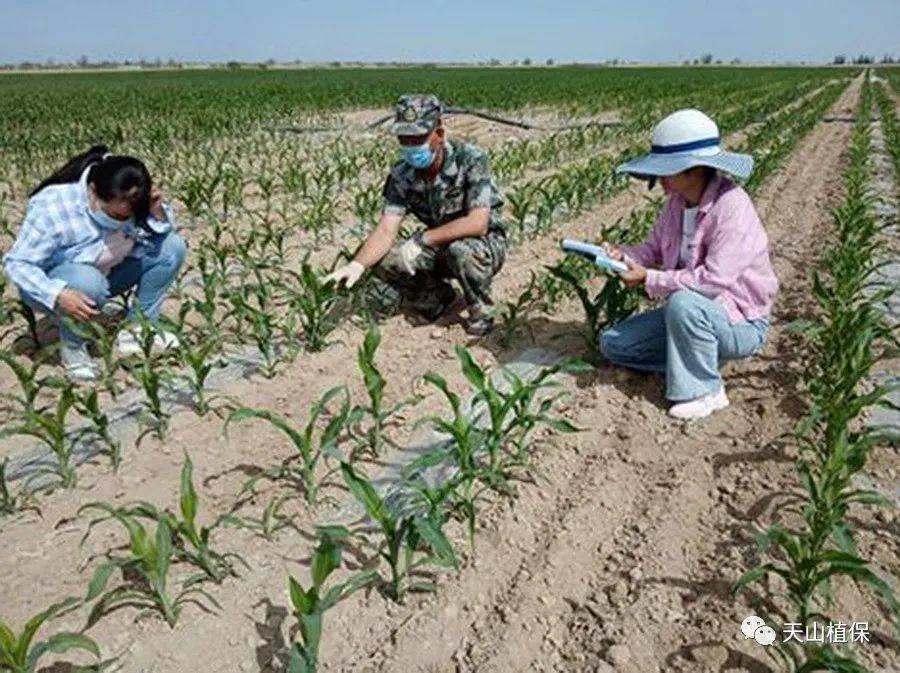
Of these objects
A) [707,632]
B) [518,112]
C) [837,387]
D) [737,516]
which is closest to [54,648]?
[707,632]

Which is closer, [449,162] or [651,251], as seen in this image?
[651,251]

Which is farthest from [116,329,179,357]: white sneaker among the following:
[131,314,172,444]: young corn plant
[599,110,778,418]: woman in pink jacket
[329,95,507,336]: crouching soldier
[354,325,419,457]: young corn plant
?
[599,110,778,418]: woman in pink jacket

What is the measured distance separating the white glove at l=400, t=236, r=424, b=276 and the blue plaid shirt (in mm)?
1483

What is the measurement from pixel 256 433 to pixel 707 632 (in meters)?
1.96

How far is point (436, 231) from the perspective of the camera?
3.98 metres

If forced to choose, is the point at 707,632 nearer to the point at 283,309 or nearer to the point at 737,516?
the point at 737,516

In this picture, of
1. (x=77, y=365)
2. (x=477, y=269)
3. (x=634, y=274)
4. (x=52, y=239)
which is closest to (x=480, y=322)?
(x=477, y=269)

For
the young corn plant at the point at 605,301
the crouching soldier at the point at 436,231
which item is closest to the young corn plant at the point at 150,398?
the crouching soldier at the point at 436,231

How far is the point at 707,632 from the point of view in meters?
2.07

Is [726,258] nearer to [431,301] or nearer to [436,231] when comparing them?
[436,231]

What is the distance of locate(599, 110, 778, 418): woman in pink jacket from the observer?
9.95ft

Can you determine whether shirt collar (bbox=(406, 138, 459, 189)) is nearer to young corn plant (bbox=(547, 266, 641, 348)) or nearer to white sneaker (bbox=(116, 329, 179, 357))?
young corn plant (bbox=(547, 266, 641, 348))

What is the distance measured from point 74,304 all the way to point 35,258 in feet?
1.16

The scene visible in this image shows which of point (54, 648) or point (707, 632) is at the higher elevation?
point (54, 648)
